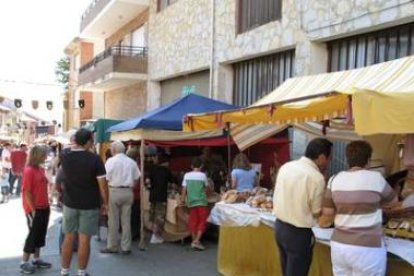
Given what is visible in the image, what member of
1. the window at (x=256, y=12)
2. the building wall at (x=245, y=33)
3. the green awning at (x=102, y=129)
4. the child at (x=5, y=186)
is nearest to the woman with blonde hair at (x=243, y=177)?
the building wall at (x=245, y=33)

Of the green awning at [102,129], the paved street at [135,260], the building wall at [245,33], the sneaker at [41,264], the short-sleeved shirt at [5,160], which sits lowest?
the paved street at [135,260]

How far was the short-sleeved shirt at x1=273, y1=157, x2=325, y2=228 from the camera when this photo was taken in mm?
4891

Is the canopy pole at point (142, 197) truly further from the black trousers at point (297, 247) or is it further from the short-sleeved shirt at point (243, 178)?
the black trousers at point (297, 247)

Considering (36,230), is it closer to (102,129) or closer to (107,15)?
(102,129)

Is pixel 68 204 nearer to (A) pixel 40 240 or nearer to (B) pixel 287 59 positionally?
(A) pixel 40 240

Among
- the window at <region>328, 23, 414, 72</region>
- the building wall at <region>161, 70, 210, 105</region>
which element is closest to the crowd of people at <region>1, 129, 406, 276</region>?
the window at <region>328, 23, 414, 72</region>

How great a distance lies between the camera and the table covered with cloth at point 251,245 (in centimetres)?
572

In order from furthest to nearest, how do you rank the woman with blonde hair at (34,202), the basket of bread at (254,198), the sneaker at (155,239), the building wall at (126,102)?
the building wall at (126,102)
the sneaker at (155,239)
the woman with blonde hair at (34,202)
the basket of bread at (254,198)

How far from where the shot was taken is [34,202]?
725 centimetres

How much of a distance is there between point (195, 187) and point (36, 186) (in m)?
2.86

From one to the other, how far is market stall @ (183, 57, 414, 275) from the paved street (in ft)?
2.53

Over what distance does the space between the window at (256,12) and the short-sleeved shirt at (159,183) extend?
13.8 feet

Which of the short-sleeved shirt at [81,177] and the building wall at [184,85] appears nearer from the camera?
the short-sleeved shirt at [81,177]

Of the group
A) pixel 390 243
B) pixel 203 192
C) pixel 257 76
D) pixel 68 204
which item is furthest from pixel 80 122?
pixel 390 243
